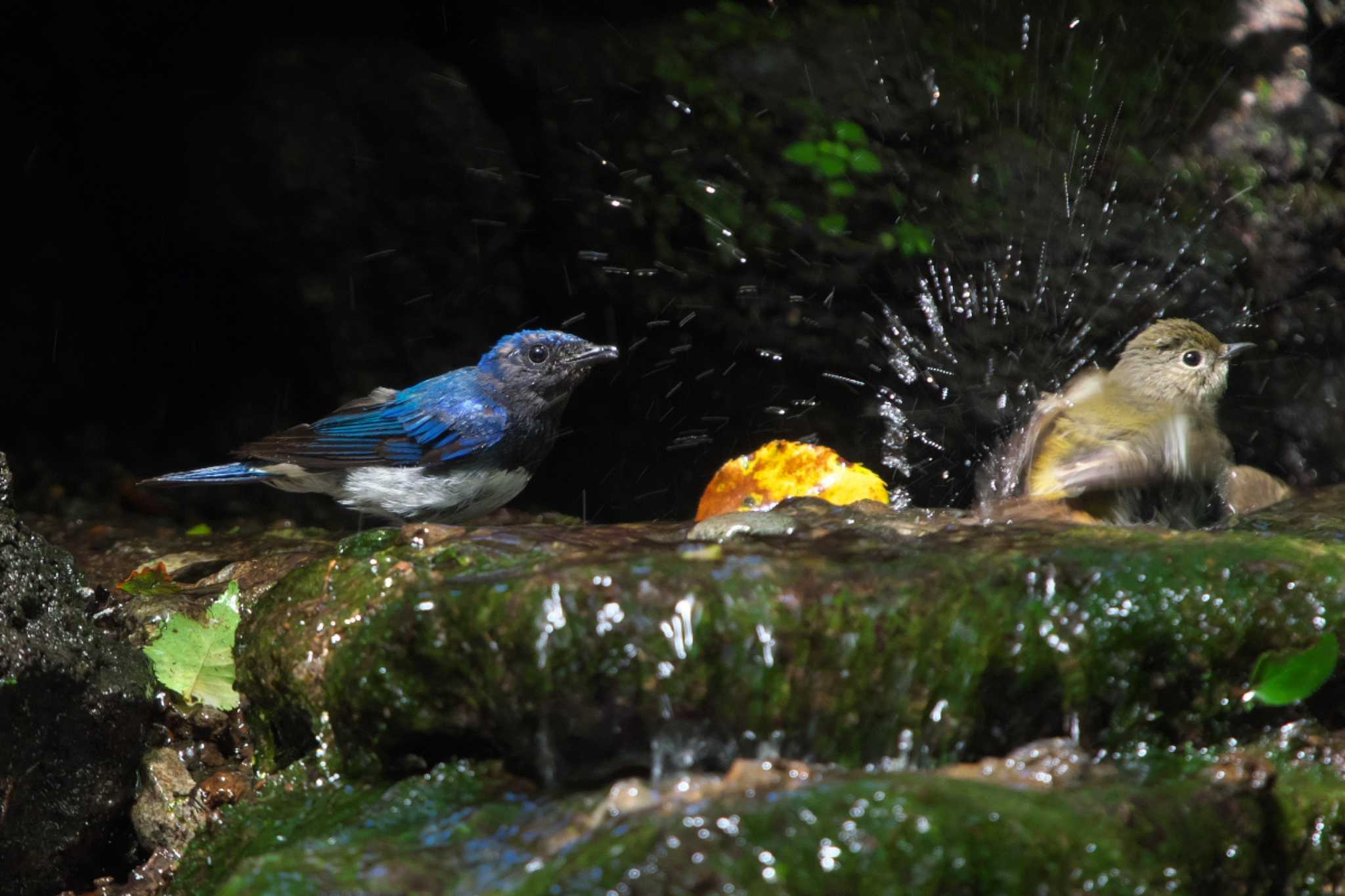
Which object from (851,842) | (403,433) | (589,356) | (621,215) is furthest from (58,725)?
(621,215)

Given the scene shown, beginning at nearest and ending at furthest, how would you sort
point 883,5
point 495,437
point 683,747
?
point 683,747 → point 495,437 → point 883,5

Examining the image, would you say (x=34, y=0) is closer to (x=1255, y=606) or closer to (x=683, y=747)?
(x=683, y=747)

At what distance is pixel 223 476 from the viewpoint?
5.18 meters

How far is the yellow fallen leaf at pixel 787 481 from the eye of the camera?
4672 millimetres

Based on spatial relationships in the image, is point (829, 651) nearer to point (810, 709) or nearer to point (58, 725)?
point (810, 709)

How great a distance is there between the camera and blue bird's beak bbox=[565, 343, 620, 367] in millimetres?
5078

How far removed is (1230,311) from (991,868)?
16.0 feet

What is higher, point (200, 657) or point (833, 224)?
point (833, 224)

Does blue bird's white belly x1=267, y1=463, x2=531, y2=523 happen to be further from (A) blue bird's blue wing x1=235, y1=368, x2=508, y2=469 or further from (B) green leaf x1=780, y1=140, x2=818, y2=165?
(B) green leaf x1=780, y1=140, x2=818, y2=165

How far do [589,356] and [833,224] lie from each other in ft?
5.85

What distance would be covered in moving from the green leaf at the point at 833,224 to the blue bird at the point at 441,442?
65.9 inches

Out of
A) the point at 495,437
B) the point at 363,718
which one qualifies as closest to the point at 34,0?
the point at 495,437

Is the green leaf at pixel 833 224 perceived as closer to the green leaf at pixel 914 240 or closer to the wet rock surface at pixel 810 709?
the green leaf at pixel 914 240

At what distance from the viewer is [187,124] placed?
6.50 meters
